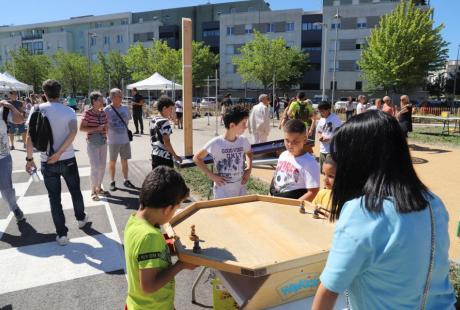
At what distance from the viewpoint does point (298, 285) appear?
2.02 m

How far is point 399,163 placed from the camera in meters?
1.25

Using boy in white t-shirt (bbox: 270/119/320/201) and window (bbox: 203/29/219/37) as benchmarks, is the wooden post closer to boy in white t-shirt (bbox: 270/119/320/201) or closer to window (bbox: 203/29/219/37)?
boy in white t-shirt (bbox: 270/119/320/201)

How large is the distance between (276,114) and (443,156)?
15.3m

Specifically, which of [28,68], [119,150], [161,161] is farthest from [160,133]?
[28,68]

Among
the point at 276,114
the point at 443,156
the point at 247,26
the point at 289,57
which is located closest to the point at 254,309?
the point at 443,156

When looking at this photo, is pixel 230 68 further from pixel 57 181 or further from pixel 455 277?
pixel 455 277

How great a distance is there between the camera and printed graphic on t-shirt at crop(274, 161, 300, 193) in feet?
10.8

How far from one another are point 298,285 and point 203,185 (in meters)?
5.03

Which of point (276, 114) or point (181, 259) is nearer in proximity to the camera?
point (181, 259)

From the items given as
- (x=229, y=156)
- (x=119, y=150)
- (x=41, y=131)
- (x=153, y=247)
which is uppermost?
(x=41, y=131)

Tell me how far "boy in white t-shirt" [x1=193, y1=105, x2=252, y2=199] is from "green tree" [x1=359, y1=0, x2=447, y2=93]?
35800 mm

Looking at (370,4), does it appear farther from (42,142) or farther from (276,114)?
(42,142)

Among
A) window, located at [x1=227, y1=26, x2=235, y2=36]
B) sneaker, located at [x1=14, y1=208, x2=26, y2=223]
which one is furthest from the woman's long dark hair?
window, located at [x1=227, y1=26, x2=235, y2=36]

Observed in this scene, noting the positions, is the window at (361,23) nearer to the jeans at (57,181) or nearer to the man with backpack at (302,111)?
the man with backpack at (302,111)
